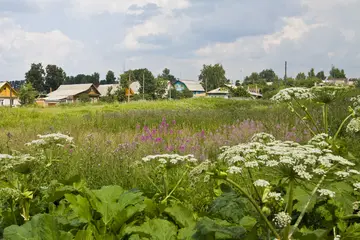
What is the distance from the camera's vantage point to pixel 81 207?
2.66 metres

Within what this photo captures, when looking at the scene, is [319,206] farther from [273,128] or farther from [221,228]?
A: [273,128]

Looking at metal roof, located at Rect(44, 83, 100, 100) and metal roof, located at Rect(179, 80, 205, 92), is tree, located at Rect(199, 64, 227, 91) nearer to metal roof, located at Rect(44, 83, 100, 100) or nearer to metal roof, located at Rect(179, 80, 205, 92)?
metal roof, located at Rect(179, 80, 205, 92)

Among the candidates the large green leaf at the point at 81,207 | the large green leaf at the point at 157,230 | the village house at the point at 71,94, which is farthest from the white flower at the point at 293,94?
the village house at the point at 71,94

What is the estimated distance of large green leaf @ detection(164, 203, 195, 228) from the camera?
2607 millimetres

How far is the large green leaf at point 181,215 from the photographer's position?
261 cm

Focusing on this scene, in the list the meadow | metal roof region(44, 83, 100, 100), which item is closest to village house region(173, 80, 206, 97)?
metal roof region(44, 83, 100, 100)

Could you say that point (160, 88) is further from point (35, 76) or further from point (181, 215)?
point (181, 215)

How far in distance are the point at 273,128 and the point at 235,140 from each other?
4.21 ft

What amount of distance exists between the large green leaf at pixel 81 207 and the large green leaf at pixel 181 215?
562 mm

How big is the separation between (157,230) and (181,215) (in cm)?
32

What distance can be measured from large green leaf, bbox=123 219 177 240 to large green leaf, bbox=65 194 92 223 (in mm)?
358

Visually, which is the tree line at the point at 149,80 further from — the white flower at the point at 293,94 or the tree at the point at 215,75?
the white flower at the point at 293,94

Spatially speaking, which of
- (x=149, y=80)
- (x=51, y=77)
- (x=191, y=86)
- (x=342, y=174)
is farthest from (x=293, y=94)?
(x=191, y=86)

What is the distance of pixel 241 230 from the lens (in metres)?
2.13
